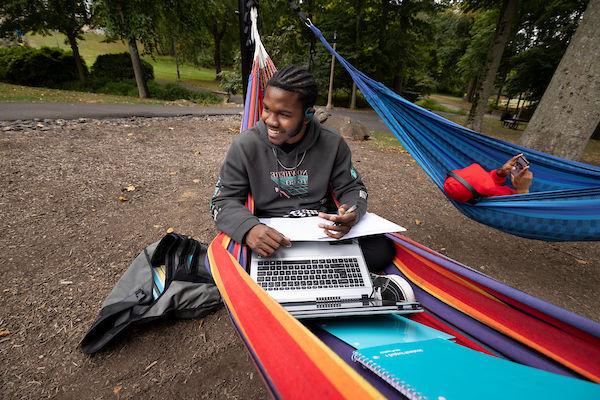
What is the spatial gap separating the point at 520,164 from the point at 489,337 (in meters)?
1.29

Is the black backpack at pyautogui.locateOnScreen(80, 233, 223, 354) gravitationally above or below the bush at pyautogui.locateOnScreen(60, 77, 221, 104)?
below

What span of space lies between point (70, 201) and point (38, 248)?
76 cm

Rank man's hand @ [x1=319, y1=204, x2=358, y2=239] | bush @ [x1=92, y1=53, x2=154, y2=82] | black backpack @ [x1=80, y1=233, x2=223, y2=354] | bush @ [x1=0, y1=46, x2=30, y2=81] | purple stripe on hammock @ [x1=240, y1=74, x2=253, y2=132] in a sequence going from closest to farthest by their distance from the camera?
1. man's hand @ [x1=319, y1=204, x2=358, y2=239]
2. black backpack @ [x1=80, y1=233, x2=223, y2=354]
3. purple stripe on hammock @ [x1=240, y1=74, x2=253, y2=132]
4. bush @ [x1=0, y1=46, x2=30, y2=81]
5. bush @ [x1=92, y1=53, x2=154, y2=82]

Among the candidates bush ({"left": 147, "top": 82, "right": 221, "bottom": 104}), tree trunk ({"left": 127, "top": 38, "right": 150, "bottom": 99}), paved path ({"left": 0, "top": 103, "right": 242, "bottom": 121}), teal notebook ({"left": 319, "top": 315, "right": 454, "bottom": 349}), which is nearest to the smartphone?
teal notebook ({"left": 319, "top": 315, "right": 454, "bottom": 349})

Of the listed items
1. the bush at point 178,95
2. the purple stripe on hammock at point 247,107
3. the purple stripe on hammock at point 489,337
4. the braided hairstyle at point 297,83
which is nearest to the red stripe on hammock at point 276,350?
the purple stripe on hammock at point 489,337

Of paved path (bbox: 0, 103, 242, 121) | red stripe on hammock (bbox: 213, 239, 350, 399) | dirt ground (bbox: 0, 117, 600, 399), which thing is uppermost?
red stripe on hammock (bbox: 213, 239, 350, 399)

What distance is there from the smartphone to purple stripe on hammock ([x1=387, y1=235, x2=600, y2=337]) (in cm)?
107

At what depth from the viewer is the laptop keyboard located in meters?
1.19

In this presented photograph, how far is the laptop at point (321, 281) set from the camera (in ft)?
→ 3.58

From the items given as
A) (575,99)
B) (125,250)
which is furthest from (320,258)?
(575,99)

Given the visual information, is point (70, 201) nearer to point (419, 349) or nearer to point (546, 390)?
point (419, 349)

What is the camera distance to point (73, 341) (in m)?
1.48

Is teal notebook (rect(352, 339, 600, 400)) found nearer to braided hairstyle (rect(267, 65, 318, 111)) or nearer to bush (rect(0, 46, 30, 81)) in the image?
braided hairstyle (rect(267, 65, 318, 111))

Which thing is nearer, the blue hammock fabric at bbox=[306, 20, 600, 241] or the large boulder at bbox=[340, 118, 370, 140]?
the blue hammock fabric at bbox=[306, 20, 600, 241]
